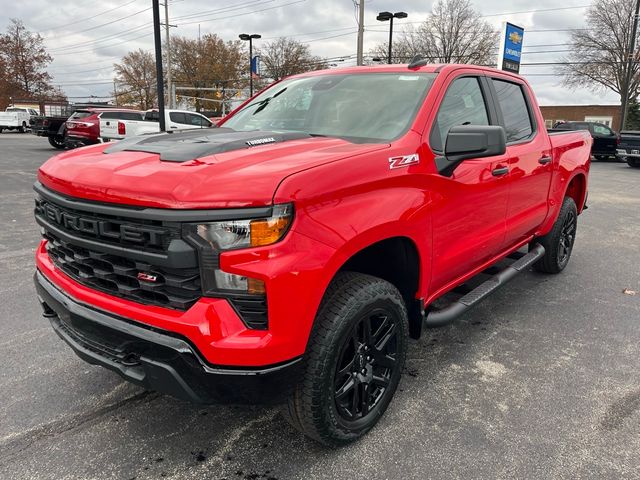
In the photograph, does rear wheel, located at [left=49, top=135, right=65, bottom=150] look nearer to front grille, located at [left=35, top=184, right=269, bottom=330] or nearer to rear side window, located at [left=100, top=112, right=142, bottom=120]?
rear side window, located at [left=100, top=112, right=142, bottom=120]

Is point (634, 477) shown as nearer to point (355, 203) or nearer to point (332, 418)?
point (332, 418)

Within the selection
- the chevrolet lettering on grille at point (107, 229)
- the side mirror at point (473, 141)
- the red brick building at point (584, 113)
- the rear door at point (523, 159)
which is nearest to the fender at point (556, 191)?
the rear door at point (523, 159)

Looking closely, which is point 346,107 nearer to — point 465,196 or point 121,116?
point 465,196

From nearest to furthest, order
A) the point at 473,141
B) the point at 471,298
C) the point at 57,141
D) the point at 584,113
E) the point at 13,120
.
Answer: the point at 473,141 < the point at 471,298 < the point at 57,141 < the point at 13,120 < the point at 584,113

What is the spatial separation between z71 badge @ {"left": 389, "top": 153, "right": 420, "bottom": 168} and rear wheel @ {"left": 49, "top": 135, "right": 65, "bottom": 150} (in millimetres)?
21122

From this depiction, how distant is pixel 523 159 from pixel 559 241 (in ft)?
5.60

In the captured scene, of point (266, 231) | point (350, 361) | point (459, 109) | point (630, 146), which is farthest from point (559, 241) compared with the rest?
point (630, 146)

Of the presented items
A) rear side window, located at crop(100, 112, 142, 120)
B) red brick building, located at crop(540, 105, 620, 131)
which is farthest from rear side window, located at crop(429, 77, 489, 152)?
red brick building, located at crop(540, 105, 620, 131)

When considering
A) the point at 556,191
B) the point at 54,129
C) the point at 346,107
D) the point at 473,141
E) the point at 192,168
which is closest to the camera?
the point at 192,168

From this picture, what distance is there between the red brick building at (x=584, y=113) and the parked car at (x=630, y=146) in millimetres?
35216

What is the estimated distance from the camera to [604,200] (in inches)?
425

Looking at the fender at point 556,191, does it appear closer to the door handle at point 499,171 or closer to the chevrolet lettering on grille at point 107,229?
the door handle at point 499,171

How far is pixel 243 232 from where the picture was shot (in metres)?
1.88

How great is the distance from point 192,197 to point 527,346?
2.81m
